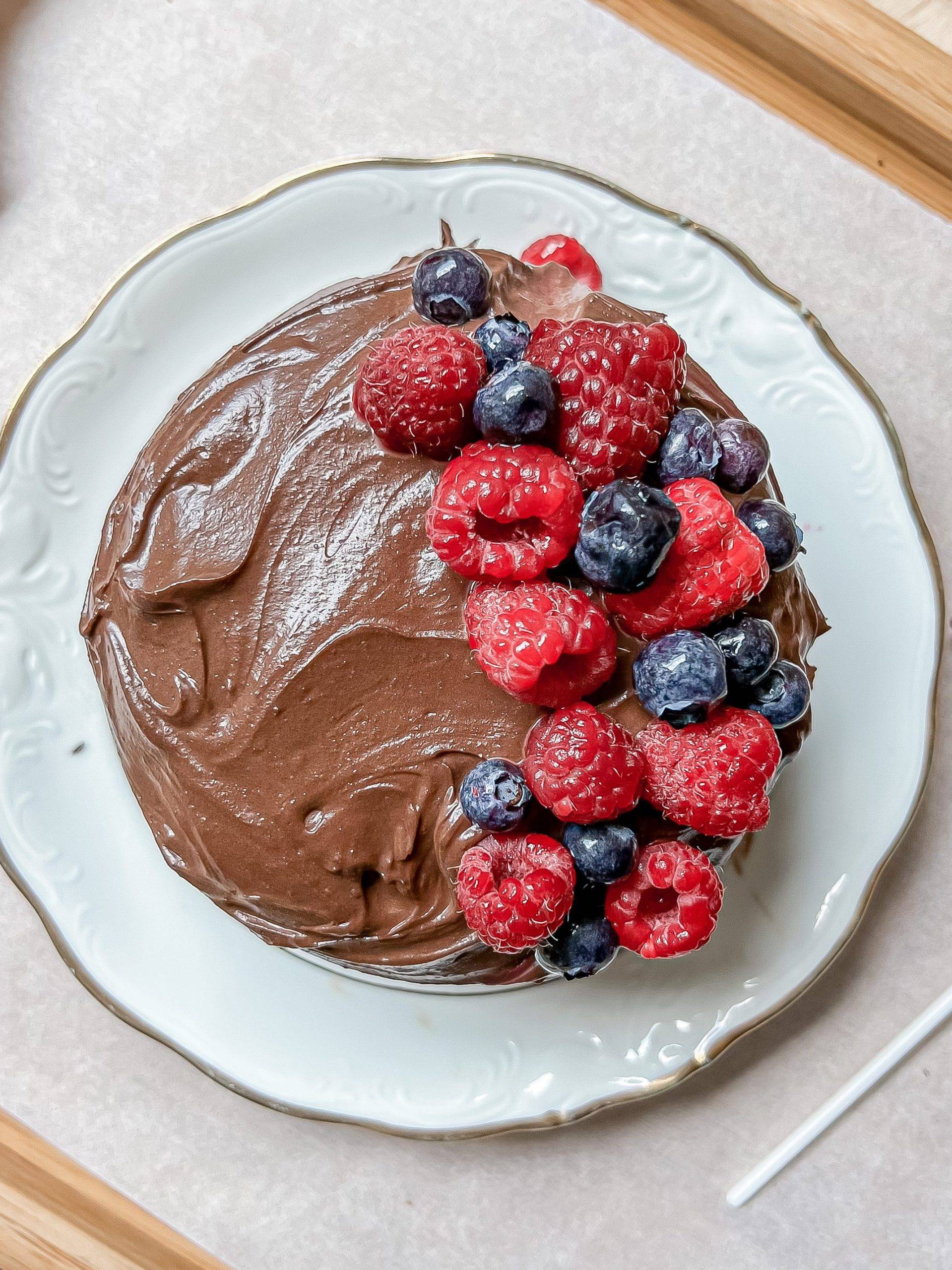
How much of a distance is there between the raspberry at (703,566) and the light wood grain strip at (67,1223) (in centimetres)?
201

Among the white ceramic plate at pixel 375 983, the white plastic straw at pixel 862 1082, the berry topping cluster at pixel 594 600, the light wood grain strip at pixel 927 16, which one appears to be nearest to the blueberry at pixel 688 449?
the berry topping cluster at pixel 594 600

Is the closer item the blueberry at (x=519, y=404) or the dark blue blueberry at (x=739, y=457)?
the blueberry at (x=519, y=404)

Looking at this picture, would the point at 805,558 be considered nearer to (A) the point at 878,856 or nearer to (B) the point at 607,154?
(A) the point at 878,856

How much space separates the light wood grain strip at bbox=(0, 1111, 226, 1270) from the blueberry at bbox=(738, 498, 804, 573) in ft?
7.08

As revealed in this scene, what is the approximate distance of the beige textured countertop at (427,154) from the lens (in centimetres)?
226

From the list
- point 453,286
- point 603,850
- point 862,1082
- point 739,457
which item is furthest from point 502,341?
point 862,1082

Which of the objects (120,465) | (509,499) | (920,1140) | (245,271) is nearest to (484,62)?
(245,271)

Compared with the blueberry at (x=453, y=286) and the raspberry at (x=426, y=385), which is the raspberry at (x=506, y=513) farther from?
the blueberry at (x=453, y=286)

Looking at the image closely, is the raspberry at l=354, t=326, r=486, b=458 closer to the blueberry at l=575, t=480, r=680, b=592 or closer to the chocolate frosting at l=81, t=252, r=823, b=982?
the chocolate frosting at l=81, t=252, r=823, b=982

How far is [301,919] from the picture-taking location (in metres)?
1.72

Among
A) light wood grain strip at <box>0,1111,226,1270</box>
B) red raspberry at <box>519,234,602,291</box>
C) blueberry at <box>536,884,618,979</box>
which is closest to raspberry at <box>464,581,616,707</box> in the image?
blueberry at <box>536,884,618,979</box>

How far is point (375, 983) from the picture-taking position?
2.07 meters

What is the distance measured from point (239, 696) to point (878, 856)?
143cm

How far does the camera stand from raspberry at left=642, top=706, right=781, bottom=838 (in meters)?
1.42
